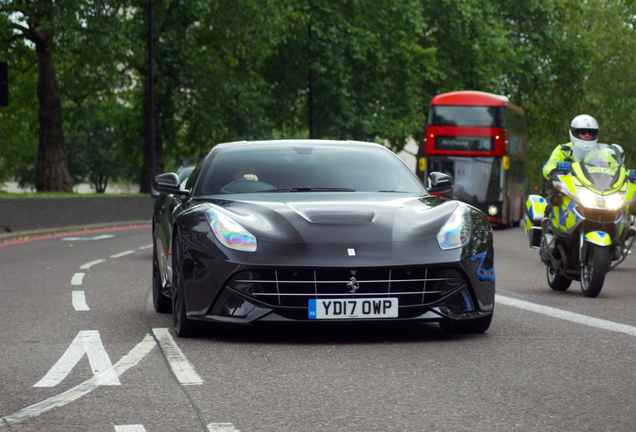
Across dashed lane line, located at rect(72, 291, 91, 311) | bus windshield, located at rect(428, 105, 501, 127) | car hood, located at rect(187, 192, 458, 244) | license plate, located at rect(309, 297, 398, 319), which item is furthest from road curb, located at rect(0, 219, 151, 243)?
license plate, located at rect(309, 297, 398, 319)

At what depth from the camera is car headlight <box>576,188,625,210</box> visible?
32.7ft

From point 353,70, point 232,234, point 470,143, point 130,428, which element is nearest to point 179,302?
point 232,234

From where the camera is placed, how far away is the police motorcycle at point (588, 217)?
32.6 feet

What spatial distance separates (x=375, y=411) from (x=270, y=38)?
3537cm

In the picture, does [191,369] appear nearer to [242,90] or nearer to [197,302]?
[197,302]

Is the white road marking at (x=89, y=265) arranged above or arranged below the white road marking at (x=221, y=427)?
below

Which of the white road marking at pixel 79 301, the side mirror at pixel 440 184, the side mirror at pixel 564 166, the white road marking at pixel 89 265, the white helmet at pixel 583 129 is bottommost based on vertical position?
the white road marking at pixel 89 265

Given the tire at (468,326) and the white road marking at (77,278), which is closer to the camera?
the tire at (468,326)

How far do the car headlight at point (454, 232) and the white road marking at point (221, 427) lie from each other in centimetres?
267

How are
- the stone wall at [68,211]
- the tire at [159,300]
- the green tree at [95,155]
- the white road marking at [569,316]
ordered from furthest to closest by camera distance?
1. the green tree at [95,155]
2. the stone wall at [68,211]
3. the tire at [159,300]
4. the white road marking at [569,316]

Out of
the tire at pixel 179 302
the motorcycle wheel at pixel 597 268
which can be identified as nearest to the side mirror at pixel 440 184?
the tire at pixel 179 302

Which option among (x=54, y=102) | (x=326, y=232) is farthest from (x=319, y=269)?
(x=54, y=102)

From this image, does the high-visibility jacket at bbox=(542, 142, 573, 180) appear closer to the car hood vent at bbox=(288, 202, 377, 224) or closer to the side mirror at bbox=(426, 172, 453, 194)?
the side mirror at bbox=(426, 172, 453, 194)

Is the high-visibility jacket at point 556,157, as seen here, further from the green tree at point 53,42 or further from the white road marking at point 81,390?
the green tree at point 53,42
